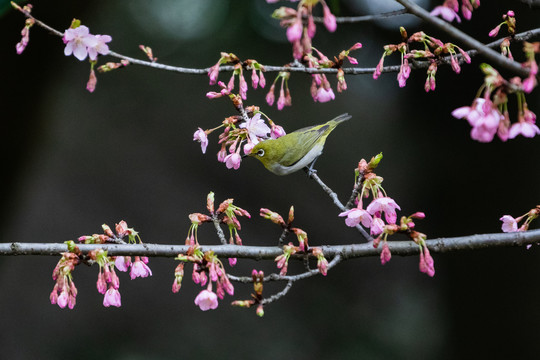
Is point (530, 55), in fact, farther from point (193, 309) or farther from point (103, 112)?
point (103, 112)

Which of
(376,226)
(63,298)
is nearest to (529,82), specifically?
(376,226)

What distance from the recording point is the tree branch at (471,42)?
0.91 metres

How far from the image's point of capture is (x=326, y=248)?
5.02 feet

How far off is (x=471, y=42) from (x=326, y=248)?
765 millimetres

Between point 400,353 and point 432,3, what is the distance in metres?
3.49

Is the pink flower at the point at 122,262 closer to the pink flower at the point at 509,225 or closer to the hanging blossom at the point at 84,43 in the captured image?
the hanging blossom at the point at 84,43

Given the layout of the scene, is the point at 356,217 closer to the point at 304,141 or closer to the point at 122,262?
the point at 122,262

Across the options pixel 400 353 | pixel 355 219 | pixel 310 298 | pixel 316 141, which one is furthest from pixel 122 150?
pixel 355 219

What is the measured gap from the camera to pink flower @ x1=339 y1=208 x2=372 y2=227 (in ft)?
5.20

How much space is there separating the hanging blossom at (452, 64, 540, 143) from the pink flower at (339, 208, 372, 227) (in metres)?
0.60

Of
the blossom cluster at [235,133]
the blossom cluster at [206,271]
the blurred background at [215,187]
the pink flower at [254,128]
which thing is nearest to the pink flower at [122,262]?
the blossom cluster at [206,271]

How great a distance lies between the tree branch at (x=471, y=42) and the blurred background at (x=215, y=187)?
3303 mm

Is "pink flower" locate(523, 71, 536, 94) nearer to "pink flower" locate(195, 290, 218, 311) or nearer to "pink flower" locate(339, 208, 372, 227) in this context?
"pink flower" locate(339, 208, 372, 227)

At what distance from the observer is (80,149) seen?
526cm
